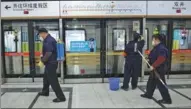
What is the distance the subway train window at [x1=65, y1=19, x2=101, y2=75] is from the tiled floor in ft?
2.36

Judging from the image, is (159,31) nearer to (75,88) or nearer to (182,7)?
(182,7)

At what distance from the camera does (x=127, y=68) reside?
7.79 metres

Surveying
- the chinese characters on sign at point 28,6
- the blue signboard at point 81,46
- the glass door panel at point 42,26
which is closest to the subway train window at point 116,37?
the blue signboard at point 81,46

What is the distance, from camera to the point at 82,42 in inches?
340

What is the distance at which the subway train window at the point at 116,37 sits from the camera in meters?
8.68

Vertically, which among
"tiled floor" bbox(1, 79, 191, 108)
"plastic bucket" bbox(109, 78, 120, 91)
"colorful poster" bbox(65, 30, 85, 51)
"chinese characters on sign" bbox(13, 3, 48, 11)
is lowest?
"tiled floor" bbox(1, 79, 191, 108)

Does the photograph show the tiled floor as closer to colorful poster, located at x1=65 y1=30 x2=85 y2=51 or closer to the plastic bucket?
the plastic bucket

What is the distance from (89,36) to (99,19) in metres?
0.59

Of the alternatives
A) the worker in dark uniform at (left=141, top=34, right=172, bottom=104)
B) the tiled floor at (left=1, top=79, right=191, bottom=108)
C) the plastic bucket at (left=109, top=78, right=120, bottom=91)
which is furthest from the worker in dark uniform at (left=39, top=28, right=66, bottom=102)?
the worker in dark uniform at (left=141, top=34, right=172, bottom=104)

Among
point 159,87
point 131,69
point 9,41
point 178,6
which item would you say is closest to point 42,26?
point 9,41

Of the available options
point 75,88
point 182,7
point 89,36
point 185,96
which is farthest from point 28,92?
point 182,7

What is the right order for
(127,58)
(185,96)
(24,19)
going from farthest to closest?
(24,19) < (127,58) < (185,96)

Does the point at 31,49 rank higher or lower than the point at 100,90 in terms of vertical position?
higher

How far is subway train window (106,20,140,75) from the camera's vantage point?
8.68 m
